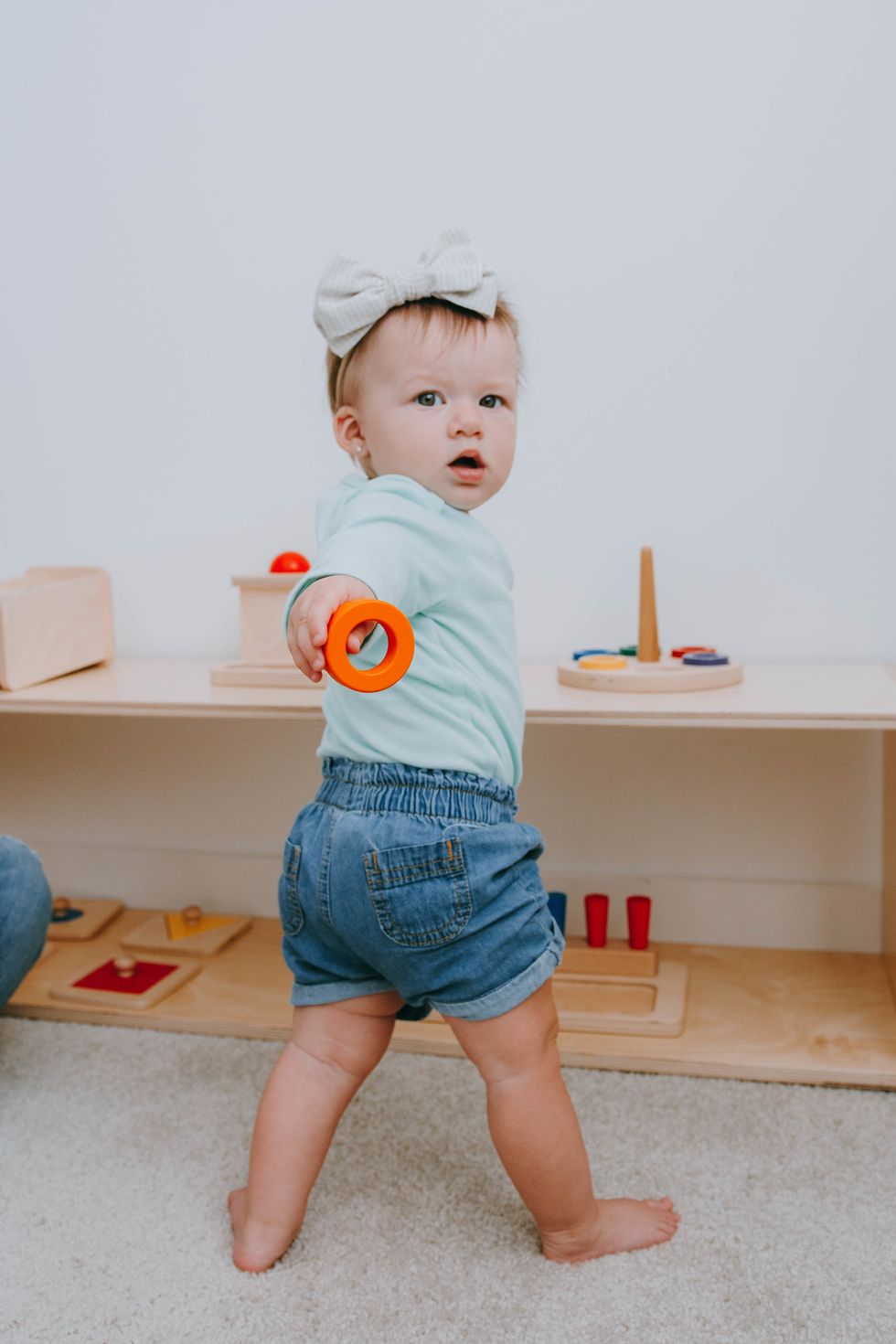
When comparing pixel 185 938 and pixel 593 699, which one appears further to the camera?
pixel 185 938

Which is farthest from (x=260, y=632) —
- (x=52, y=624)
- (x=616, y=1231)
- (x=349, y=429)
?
(x=616, y=1231)

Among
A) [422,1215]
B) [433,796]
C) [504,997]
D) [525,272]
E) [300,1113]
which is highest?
[525,272]

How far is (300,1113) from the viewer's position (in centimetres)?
90

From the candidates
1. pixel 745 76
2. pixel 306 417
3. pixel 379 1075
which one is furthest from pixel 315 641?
pixel 745 76

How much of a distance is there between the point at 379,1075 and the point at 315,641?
26.1 inches

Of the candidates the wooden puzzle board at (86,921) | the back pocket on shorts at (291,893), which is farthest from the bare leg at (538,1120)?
the wooden puzzle board at (86,921)

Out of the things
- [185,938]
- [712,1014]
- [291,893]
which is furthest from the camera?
[185,938]

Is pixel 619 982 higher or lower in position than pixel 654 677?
lower

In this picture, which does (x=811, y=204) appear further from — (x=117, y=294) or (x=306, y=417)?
(x=117, y=294)

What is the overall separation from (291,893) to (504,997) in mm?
175

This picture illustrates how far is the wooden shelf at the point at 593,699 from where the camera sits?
1097mm

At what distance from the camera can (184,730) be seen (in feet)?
5.23

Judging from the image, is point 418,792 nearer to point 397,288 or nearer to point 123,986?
point 397,288

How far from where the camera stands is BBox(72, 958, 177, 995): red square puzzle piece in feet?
4.44
